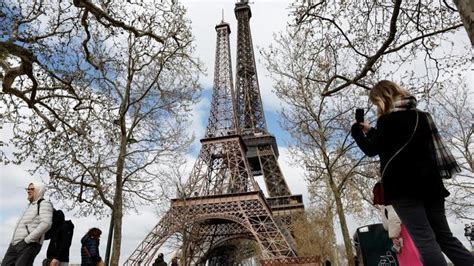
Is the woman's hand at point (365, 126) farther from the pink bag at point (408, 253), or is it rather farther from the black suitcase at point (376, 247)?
the black suitcase at point (376, 247)

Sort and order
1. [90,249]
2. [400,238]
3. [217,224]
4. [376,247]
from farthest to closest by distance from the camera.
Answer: [217,224] → [90,249] → [376,247] → [400,238]

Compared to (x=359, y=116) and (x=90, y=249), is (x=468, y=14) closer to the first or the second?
(x=359, y=116)

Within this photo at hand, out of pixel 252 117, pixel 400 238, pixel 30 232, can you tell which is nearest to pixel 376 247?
pixel 400 238

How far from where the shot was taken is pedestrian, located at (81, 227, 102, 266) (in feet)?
21.6

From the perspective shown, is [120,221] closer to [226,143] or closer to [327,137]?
[327,137]

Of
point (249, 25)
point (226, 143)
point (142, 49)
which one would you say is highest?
point (249, 25)

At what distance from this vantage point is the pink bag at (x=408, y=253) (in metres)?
2.43

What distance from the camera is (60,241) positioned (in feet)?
15.6

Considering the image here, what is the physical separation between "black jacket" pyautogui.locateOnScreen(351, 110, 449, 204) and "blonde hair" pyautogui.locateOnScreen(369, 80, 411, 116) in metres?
0.12

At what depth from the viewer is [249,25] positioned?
54.7 metres

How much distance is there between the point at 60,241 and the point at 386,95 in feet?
14.2

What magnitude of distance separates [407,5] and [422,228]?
5.00 metres

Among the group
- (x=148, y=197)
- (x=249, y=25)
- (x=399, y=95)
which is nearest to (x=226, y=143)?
(x=148, y=197)

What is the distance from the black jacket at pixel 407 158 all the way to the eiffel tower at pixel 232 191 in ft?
62.5
